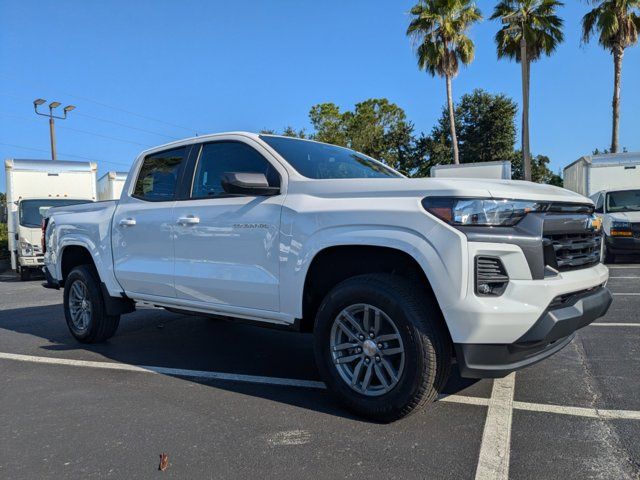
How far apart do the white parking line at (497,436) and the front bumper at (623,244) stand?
30.9 feet

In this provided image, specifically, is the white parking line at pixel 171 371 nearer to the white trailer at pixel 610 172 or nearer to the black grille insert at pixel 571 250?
the black grille insert at pixel 571 250

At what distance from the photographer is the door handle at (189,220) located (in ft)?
13.8

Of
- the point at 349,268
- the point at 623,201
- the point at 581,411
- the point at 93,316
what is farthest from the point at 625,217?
the point at 93,316

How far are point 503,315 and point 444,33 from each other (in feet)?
75.7

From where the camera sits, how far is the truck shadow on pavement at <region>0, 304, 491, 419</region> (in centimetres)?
389

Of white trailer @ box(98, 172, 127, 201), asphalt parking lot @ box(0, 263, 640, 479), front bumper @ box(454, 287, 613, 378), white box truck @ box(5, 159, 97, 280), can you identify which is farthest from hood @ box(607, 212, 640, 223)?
white box truck @ box(5, 159, 97, 280)

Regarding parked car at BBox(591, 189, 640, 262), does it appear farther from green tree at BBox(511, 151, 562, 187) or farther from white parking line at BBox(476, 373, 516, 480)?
green tree at BBox(511, 151, 562, 187)

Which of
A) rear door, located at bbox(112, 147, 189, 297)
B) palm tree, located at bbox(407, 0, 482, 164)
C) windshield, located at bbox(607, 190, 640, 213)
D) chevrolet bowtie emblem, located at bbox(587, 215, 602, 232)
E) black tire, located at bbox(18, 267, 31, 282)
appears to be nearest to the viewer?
chevrolet bowtie emblem, located at bbox(587, 215, 602, 232)

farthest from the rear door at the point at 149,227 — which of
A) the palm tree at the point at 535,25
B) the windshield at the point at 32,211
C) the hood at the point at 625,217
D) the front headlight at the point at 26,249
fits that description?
the palm tree at the point at 535,25

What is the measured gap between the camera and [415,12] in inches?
934

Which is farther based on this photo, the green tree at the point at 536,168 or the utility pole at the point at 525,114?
the green tree at the point at 536,168

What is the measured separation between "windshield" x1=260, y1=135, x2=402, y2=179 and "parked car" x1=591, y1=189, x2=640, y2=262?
334 inches

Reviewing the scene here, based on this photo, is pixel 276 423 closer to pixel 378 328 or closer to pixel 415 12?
pixel 378 328

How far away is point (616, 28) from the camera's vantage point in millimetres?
19984
